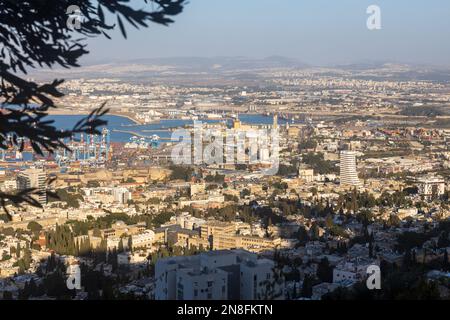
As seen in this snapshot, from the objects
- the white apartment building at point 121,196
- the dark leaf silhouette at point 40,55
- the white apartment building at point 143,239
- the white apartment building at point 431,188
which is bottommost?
the white apartment building at point 431,188

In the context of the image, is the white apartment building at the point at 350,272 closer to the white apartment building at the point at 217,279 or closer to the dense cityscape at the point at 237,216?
the dense cityscape at the point at 237,216

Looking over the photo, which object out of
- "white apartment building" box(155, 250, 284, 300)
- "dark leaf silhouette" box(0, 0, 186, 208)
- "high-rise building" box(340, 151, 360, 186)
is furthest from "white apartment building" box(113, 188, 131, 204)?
"dark leaf silhouette" box(0, 0, 186, 208)

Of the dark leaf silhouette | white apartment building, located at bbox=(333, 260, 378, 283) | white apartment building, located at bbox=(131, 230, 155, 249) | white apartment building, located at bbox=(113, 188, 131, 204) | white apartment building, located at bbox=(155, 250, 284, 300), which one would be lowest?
white apartment building, located at bbox=(113, 188, 131, 204)

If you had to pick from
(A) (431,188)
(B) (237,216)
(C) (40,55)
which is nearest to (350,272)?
(B) (237,216)

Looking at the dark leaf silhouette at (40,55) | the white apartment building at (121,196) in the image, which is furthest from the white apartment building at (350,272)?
the white apartment building at (121,196)

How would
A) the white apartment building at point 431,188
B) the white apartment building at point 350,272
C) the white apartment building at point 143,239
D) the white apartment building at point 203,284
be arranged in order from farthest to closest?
the white apartment building at point 431,188 → the white apartment building at point 143,239 → the white apartment building at point 350,272 → the white apartment building at point 203,284

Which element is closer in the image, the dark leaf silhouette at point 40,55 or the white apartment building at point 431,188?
the dark leaf silhouette at point 40,55

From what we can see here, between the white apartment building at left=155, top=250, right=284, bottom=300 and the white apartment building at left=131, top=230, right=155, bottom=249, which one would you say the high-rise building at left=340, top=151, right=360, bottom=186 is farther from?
the white apartment building at left=155, top=250, right=284, bottom=300
